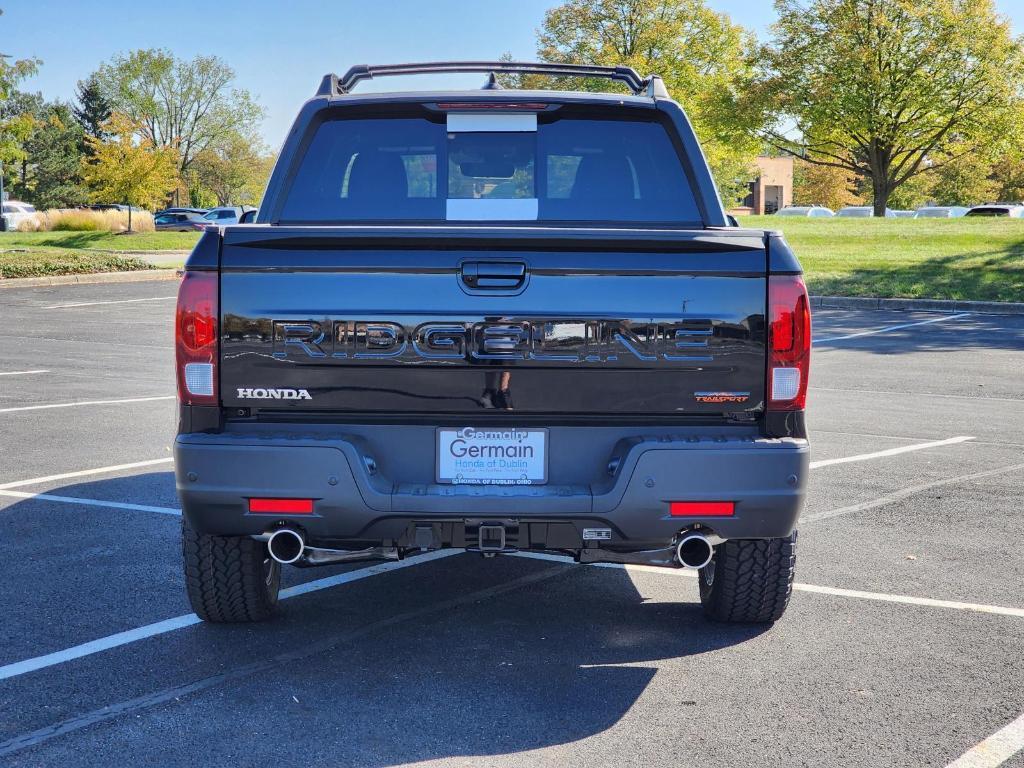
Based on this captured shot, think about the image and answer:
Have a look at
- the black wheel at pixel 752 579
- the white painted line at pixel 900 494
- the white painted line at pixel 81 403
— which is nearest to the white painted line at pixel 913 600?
the black wheel at pixel 752 579

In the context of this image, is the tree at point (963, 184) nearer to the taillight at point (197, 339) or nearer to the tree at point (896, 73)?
the tree at point (896, 73)

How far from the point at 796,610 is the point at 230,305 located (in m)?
2.69

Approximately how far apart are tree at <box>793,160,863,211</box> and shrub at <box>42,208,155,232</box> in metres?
48.2

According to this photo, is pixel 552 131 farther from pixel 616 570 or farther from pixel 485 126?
pixel 616 570

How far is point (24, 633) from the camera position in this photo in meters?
4.79

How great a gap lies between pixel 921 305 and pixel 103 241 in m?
28.5

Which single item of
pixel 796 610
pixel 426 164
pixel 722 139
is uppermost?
pixel 722 139

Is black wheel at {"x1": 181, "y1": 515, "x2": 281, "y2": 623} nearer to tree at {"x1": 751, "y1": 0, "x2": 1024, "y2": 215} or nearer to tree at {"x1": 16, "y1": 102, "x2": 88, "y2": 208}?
tree at {"x1": 751, "y1": 0, "x2": 1024, "y2": 215}

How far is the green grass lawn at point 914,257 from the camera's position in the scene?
24.0 meters

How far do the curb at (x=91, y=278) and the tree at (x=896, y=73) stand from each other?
88.2ft

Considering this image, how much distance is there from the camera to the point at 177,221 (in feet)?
180

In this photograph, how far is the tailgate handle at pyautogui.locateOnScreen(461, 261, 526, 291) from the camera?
408 centimetres

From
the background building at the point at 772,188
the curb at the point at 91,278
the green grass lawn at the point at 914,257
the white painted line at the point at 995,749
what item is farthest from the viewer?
the background building at the point at 772,188

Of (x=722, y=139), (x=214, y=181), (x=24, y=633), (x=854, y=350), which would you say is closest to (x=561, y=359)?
(x=24, y=633)
